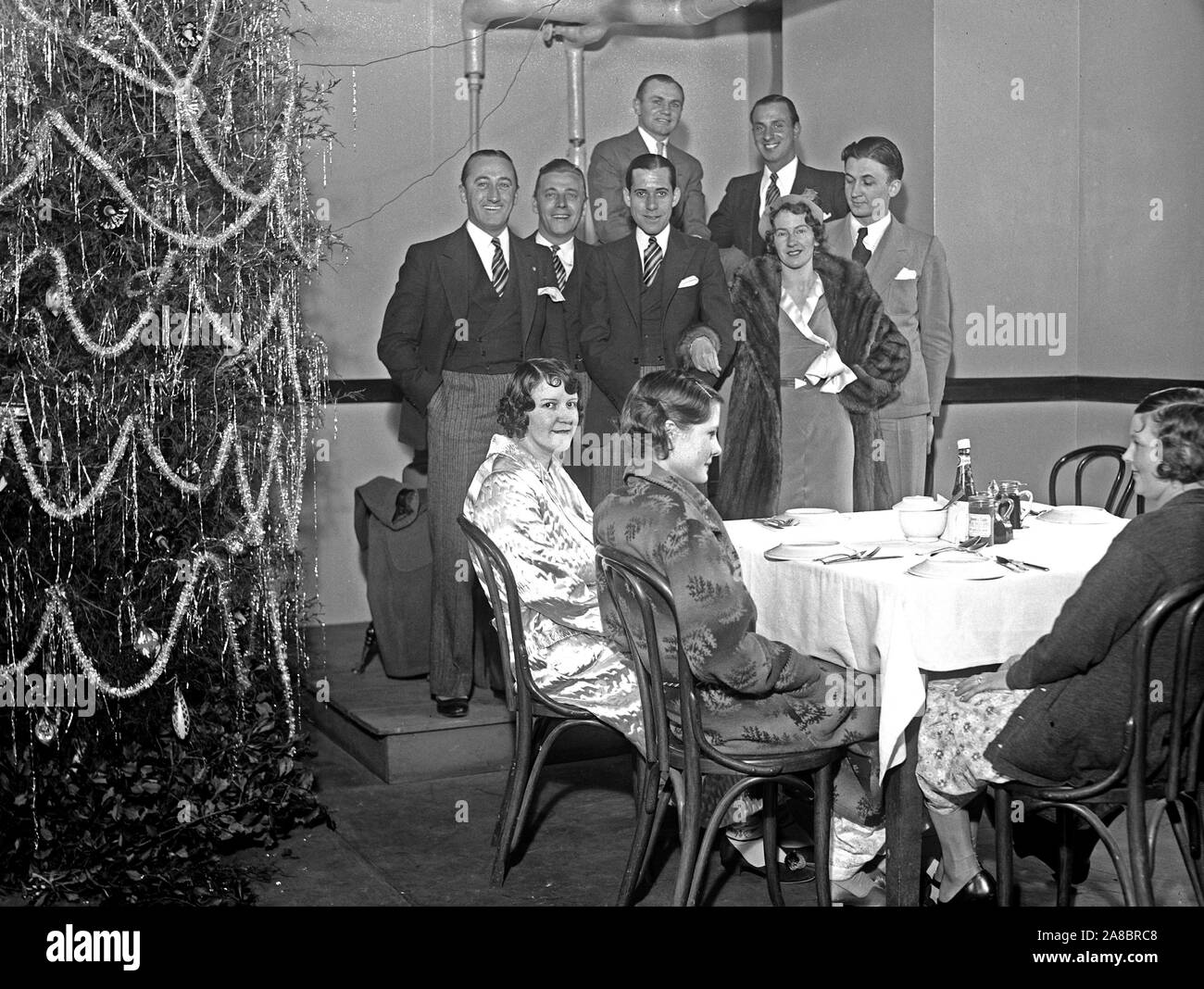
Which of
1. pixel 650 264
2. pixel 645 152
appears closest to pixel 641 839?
pixel 650 264

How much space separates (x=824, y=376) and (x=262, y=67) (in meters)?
2.63

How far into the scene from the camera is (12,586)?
306 cm

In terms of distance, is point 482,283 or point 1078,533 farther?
point 482,283

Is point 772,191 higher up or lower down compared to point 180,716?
higher up

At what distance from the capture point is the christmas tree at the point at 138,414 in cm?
301

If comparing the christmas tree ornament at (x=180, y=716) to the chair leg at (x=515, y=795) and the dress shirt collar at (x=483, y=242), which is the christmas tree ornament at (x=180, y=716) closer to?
the chair leg at (x=515, y=795)

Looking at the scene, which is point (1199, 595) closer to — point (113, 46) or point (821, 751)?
point (821, 751)

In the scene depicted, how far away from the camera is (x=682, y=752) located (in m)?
2.83

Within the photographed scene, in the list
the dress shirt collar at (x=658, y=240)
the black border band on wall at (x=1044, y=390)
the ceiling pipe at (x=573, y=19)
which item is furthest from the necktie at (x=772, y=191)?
the black border band on wall at (x=1044, y=390)

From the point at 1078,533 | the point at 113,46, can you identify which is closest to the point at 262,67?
the point at 113,46

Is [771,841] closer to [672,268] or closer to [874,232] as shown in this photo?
[672,268]

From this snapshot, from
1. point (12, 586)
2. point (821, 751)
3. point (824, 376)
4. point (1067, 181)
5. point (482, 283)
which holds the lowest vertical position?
point (821, 751)

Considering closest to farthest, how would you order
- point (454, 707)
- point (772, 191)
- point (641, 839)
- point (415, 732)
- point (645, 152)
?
point (641, 839) < point (415, 732) < point (454, 707) < point (645, 152) < point (772, 191)

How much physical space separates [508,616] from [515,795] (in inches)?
16.8
